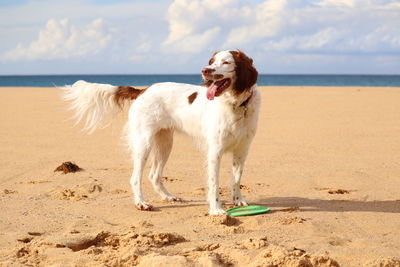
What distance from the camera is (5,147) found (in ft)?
33.7

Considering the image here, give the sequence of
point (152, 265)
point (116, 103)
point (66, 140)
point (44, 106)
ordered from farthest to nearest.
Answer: point (44, 106) → point (66, 140) → point (116, 103) → point (152, 265)

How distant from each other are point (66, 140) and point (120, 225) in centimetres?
643

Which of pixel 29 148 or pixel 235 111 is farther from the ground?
pixel 235 111

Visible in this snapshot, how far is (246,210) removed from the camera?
5.72 m

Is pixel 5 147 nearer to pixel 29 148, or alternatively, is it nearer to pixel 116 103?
pixel 29 148

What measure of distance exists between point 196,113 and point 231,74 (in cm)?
80

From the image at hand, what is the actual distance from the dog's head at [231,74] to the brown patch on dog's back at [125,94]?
4.85ft

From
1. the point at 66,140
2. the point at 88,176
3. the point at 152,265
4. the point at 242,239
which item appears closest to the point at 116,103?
the point at 88,176

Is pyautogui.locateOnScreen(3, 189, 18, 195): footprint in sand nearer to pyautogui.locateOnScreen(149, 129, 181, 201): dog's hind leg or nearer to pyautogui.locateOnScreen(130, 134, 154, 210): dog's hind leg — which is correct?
→ pyautogui.locateOnScreen(130, 134, 154, 210): dog's hind leg

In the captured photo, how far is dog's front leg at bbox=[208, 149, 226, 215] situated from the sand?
0.70ft

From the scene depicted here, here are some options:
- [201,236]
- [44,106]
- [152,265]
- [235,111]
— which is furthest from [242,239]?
[44,106]

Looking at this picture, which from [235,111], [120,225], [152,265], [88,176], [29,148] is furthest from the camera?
[29,148]

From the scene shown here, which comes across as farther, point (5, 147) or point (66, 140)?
point (66, 140)

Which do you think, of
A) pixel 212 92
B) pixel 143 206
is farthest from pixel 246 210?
pixel 212 92
